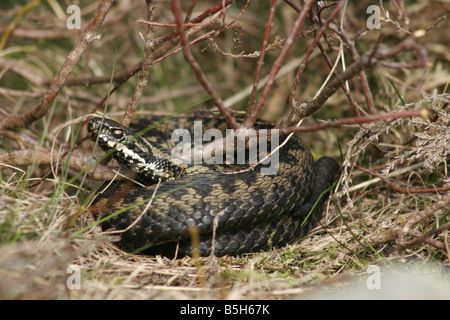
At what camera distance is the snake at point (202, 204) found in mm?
3762

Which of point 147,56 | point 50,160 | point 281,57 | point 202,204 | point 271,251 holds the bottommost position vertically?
point 271,251

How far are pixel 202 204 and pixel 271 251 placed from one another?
844 mm

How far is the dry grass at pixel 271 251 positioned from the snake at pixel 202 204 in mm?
159

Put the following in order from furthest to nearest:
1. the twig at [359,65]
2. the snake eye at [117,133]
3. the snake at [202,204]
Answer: the snake eye at [117,133] → the snake at [202,204] → the twig at [359,65]

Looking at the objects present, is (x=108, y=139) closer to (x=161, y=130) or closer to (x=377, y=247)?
(x=161, y=130)

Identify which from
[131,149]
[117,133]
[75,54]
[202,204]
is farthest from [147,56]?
[202,204]

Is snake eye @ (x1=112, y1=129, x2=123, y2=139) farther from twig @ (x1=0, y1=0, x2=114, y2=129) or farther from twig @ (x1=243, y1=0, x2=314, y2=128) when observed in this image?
twig @ (x1=243, y1=0, x2=314, y2=128)

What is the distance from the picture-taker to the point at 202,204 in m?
3.83

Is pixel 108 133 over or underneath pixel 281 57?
underneath

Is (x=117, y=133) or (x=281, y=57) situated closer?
(x=281, y=57)

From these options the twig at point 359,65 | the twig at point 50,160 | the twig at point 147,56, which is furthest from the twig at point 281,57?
the twig at point 50,160

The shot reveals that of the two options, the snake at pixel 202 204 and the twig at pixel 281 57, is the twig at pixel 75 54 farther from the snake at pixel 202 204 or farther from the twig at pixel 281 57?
the twig at pixel 281 57

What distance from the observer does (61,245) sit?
10.1 ft

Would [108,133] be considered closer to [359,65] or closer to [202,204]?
[202,204]
